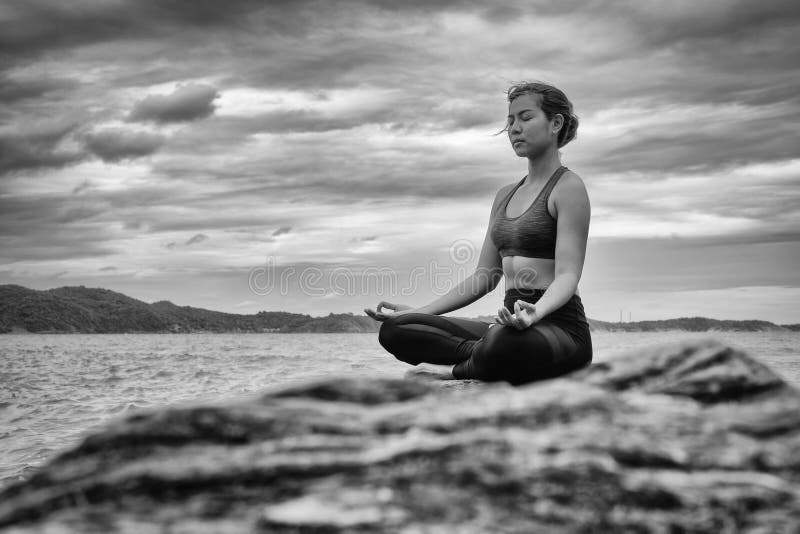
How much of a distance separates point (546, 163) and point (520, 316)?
5.12ft

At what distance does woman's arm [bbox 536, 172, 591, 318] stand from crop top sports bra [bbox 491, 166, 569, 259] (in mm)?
86

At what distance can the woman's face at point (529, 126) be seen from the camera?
16.5 ft

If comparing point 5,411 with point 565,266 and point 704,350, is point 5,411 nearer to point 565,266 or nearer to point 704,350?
point 565,266

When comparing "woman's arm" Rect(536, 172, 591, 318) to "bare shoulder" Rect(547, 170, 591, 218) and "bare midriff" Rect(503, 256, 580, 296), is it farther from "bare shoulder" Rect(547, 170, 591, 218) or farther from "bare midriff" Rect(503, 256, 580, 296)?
"bare midriff" Rect(503, 256, 580, 296)

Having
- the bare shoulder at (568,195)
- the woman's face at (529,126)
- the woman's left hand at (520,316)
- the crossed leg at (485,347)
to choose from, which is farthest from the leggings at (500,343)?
the woman's face at (529,126)

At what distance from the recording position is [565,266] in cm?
471

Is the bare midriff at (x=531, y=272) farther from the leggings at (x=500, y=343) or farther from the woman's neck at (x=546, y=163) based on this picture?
the woman's neck at (x=546, y=163)

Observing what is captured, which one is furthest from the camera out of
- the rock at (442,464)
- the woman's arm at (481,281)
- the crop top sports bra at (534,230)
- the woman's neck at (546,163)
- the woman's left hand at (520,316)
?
the woman's arm at (481,281)

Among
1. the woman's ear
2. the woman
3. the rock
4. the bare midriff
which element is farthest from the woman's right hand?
the rock

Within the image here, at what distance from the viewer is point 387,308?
5.64 m

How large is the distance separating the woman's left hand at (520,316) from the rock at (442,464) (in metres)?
1.35

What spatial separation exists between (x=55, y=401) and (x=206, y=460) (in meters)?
14.3

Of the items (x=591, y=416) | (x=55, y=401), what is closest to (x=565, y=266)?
(x=591, y=416)

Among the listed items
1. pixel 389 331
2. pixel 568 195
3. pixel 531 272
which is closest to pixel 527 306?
pixel 531 272
